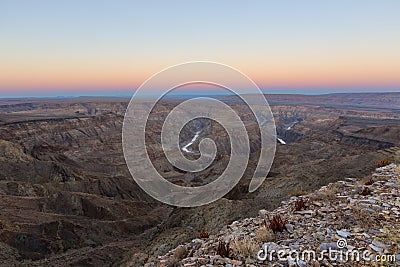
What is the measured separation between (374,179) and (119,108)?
163 m

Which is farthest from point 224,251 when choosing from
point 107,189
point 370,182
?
point 107,189

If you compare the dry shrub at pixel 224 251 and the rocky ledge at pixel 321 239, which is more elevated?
the rocky ledge at pixel 321 239

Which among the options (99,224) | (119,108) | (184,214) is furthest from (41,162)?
(119,108)

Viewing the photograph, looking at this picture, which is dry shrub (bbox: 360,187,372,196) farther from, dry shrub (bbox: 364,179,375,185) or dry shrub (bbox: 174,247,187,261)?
dry shrub (bbox: 174,247,187,261)

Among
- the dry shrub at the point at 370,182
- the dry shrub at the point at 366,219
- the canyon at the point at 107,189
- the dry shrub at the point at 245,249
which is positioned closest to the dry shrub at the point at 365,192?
the dry shrub at the point at 370,182

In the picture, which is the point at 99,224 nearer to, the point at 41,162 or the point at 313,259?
the point at 41,162

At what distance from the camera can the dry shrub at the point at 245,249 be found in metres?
5.29

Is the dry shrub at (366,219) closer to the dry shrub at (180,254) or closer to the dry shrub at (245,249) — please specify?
the dry shrub at (245,249)

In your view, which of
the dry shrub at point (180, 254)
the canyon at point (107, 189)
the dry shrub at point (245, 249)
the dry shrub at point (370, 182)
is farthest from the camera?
the canyon at point (107, 189)

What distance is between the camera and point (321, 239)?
549cm

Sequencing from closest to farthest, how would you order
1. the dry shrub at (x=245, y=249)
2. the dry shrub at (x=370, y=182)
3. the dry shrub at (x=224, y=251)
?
1. the dry shrub at (x=245, y=249)
2. the dry shrub at (x=224, y=251)
3. the dry shrub at (x=370, y=182)

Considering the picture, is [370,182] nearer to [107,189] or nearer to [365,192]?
[365,192]

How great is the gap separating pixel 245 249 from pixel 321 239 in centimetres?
143

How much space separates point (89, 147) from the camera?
82500mm
